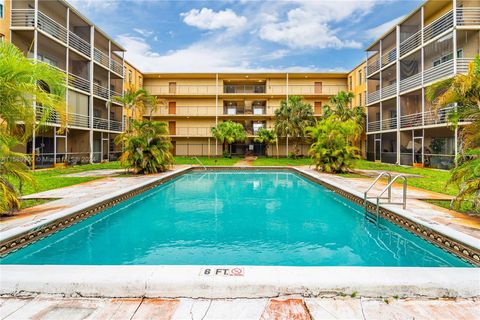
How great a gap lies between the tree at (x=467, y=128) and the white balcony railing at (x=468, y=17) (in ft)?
45.3

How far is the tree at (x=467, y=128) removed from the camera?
5471 mm

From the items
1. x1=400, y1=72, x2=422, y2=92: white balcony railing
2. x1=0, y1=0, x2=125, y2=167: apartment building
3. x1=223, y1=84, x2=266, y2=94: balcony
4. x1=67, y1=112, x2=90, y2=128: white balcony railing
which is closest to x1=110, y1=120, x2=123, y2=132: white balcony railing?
x1=0, y1=0, x2=125, y2=167: apartment building

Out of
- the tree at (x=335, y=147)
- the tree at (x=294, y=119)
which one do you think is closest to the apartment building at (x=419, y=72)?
the tree at (x=335, y=147)

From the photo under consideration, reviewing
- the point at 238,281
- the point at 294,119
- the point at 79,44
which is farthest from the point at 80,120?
the point at 238,281

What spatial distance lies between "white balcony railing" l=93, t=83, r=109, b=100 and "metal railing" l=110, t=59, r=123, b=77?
2343 millimetres

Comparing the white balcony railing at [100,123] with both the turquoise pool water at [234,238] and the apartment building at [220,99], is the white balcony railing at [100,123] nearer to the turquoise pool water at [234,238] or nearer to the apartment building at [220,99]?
the apartment building at [220,99]

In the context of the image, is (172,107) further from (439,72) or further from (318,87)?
(439,72)

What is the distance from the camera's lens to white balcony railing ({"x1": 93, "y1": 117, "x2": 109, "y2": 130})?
74.0ft

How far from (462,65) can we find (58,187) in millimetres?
20083

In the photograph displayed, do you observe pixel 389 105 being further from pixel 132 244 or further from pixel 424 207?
pixel 132 244

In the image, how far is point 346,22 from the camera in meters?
30.6

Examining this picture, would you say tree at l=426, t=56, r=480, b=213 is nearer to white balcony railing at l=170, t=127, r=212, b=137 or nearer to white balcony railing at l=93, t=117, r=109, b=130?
white balcony railing at l=93, t=117, r=109, b=130

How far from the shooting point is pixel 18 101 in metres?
5.37

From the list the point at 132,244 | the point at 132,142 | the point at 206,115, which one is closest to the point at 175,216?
the point at 132,244
